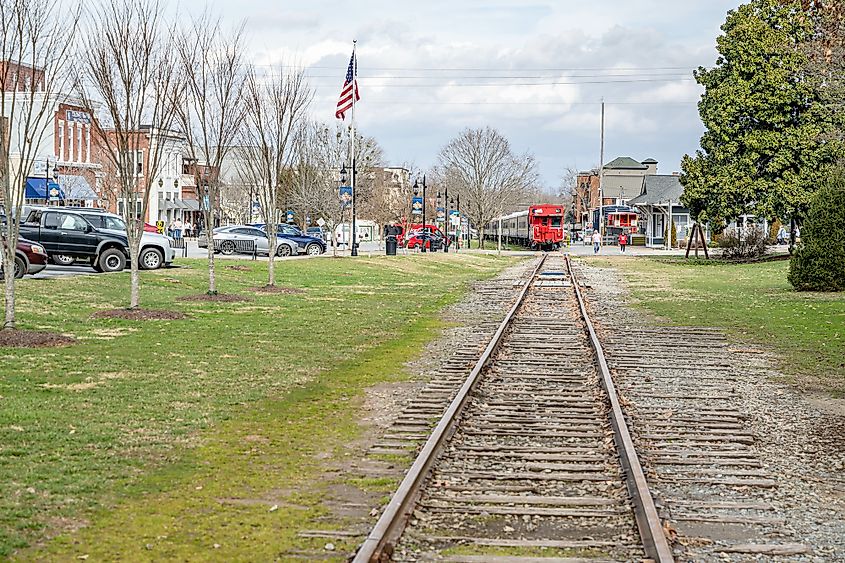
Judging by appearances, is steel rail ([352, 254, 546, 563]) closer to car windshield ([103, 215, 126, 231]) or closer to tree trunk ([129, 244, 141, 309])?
tree trunk ([129, 244, 141, 309])

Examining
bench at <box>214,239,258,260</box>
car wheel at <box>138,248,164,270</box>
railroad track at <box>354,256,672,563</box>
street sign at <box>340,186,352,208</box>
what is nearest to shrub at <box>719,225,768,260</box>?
street sign at <box>340,186,352,208</box>

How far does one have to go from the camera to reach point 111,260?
30672 mm

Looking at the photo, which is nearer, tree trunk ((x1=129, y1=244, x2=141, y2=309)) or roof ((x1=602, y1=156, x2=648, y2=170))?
tree trunk ((x1=129, y1=244, x2=141, y2=309))

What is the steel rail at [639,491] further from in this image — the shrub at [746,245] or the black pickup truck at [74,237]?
the shrub at [746,245]

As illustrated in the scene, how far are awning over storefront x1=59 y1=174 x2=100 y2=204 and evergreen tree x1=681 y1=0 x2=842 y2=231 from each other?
3609 cm

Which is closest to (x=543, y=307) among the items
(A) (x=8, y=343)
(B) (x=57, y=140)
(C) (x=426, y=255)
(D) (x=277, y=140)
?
(D) (x=277, y=140)

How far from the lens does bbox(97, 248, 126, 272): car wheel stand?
1197 inches

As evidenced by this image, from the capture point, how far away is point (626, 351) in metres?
17.4

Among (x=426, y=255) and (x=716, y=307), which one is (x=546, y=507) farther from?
(x=426, y=255)

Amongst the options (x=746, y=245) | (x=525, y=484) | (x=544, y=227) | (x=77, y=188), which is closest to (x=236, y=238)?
(x=77, y=188)

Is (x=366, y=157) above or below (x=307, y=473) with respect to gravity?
above

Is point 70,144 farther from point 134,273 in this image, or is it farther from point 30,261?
point 134,273

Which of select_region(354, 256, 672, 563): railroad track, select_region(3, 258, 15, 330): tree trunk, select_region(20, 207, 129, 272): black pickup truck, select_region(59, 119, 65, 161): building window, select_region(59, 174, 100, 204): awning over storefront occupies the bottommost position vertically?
select_region(354, 256, 672, 563): railroad track

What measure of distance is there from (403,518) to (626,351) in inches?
426
